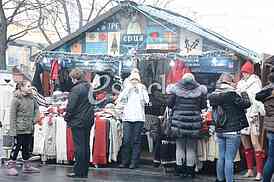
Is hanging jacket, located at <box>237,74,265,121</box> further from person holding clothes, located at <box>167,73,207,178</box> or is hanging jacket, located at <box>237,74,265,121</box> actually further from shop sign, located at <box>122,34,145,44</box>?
shop sign, located at <box>122,34,145,44</box>

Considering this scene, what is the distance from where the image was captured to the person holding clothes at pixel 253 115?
987 centimetres

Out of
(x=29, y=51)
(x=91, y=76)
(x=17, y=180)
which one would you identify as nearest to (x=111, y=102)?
(x=91, y=76)

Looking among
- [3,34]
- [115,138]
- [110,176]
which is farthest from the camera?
[3,34]

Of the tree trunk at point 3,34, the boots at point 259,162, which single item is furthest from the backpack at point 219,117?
the tree trunk at point 3,34

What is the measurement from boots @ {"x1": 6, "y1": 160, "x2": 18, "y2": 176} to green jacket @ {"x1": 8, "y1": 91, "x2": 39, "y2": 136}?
0.62 meters

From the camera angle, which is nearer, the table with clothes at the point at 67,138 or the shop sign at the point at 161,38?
the table with clothes at the point at 67,138

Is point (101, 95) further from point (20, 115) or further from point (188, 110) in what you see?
point (188, 110)

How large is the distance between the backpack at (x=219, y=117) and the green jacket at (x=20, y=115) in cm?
337

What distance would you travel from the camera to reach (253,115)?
391 inches

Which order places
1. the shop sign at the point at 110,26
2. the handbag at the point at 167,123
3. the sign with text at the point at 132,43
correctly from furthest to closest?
the shop sign at the point at 110,26 < the sign with text at the point at 132,43 < the handbag at the point at 167,123

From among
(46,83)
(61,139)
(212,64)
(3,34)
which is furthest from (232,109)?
(3,34)

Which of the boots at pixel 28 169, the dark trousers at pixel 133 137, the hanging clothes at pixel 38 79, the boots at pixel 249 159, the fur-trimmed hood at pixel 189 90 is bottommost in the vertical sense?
the boots at pixel 28 169

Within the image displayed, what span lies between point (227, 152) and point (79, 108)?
2500 mm

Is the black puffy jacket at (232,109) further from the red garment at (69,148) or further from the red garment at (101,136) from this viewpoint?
the red garment at (69,148)
